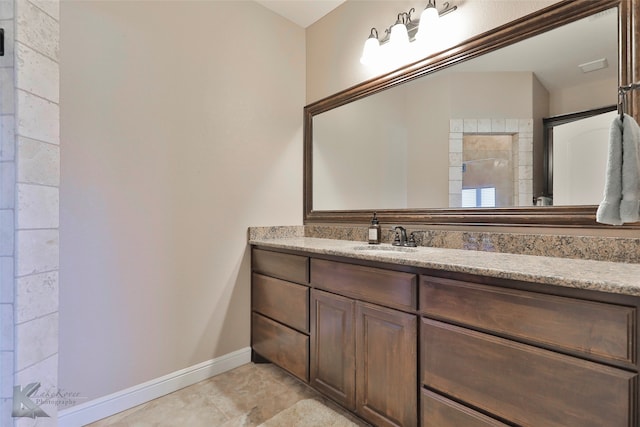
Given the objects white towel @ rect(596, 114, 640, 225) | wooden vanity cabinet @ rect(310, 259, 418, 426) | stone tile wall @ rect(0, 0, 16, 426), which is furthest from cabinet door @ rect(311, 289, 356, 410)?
stone tile wall @ rect(0, 0, 16, 426)

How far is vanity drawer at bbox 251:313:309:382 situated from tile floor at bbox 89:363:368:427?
123 millimetres

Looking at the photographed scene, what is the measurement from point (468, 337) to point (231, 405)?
1.34 m

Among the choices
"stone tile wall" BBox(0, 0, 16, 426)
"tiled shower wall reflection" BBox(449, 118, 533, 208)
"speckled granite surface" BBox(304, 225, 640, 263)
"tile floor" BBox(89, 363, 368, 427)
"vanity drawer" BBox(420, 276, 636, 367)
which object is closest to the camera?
"vanity drawer" BBox(420, 276, 636, 367)

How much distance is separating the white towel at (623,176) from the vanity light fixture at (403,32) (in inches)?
42.7

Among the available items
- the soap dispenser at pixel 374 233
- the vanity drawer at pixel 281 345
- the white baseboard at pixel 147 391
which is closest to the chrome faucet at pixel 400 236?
the soap dispenser at pixel 374 233

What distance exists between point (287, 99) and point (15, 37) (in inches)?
64.1

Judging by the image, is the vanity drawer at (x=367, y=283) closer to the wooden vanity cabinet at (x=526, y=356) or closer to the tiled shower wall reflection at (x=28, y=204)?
the wooden vanity cabinet at (x=526, y=356)

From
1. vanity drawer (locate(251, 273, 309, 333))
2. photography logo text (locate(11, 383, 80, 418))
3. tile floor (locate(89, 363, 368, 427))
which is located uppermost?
vanity drawer (locate(251, 273, 309, 333))

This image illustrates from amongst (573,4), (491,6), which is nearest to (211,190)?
(491,6)

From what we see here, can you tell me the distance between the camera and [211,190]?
2059 millimetres

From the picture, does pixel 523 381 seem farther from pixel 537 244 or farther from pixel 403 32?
pixel 403 32

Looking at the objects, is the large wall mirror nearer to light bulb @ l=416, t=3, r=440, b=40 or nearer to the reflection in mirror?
the reflection in mirror

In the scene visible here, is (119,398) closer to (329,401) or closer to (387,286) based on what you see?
(329,401)

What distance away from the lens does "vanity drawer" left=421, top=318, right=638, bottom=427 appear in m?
0.87
